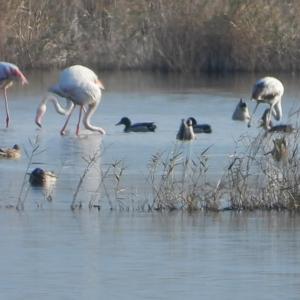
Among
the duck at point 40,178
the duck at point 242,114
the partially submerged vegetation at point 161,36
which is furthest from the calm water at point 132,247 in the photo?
the partially submerged vegetation at point 161,36

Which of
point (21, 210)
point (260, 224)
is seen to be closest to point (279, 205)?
point (260, 224)

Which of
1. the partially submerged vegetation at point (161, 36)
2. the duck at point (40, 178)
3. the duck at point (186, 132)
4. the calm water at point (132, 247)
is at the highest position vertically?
the calm water at point (132, 247)

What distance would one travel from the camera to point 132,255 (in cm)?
980

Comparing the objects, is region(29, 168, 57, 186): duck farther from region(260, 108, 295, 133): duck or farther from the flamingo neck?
the flamingo neck

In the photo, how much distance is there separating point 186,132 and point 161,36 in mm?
13090

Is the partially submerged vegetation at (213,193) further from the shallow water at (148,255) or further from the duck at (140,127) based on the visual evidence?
the duck at (140,127)

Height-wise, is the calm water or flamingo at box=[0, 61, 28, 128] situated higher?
the calm water

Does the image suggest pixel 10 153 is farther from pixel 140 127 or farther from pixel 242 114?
pixel 242 114

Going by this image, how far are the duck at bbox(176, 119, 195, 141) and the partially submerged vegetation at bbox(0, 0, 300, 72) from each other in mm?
12228

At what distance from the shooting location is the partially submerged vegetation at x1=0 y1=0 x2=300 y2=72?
30.4 m

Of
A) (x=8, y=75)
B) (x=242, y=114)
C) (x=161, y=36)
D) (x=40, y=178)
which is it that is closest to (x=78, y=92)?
(x=242, y=114)

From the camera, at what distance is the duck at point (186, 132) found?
17719 mm

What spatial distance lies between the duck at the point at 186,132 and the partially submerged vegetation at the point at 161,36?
481 inches

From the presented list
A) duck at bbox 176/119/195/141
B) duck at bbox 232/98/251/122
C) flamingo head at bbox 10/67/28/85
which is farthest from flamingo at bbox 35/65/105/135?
duck at bbox 176/119/195/141
